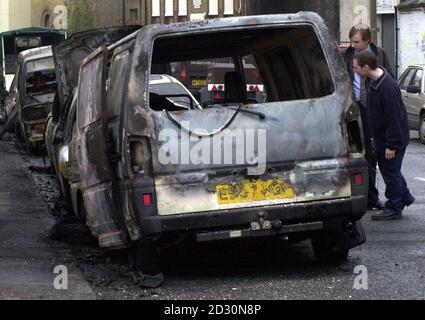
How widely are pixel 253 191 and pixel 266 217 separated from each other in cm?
22

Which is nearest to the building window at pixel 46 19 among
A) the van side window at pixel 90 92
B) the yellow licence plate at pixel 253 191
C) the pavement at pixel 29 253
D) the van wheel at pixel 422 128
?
the van wheel at pixel 422 128

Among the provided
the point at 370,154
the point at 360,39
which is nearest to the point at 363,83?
the point at 360,39

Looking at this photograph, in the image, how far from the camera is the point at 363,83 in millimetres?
9156

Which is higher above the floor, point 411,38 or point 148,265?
point 411,38

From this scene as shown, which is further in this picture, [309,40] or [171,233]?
[309,40]

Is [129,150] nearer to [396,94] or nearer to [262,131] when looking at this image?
[262,131]

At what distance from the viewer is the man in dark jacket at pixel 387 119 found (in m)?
8.31

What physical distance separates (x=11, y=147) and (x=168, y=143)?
1304 centimetres

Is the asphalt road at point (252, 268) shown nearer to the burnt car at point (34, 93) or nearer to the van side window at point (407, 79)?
the burnt car at point (34, 93)

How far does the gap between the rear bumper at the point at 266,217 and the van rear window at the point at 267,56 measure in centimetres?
93

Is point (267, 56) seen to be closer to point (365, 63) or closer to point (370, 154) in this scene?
point (365, 63)

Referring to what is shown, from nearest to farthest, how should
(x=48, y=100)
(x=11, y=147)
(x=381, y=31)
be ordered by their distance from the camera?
(x=48, y=100)
(x=11, y=147)
(x=381, y=31)

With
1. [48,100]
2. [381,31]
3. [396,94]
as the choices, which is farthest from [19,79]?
[381,31]

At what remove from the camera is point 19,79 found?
55.7 feet
